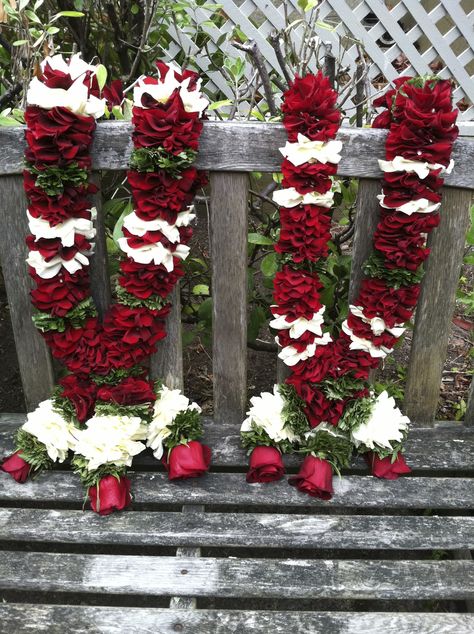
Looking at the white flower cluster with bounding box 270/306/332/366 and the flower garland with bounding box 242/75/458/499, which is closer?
the flower garland with bounding box 242/75/458/499

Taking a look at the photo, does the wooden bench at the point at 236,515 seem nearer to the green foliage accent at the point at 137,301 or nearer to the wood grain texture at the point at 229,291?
the wood grain texture at the point at 229,291

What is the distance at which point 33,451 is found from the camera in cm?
160

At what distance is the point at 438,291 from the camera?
1.62m

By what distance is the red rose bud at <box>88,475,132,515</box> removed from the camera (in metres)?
1.49

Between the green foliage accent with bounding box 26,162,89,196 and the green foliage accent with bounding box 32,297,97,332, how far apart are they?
0.30 m

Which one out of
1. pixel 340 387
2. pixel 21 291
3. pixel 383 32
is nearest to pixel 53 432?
pixel 21 291

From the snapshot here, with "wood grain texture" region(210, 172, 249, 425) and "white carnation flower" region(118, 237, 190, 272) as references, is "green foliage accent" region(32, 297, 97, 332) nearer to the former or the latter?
"white carnation flower" region(118, 237, 190, 272)

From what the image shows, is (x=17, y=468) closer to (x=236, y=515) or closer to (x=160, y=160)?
(x=236, y=515)

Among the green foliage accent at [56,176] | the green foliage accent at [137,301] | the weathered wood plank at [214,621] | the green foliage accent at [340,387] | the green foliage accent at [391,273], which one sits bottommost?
the weathered wood plank at [214,621]

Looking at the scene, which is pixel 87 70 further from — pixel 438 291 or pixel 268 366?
pixel 268 366

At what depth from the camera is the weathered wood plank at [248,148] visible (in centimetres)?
144

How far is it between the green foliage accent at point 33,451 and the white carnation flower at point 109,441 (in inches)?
4.3

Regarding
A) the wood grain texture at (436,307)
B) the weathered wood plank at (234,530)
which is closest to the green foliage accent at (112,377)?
the weathered wood plank at (234,530)

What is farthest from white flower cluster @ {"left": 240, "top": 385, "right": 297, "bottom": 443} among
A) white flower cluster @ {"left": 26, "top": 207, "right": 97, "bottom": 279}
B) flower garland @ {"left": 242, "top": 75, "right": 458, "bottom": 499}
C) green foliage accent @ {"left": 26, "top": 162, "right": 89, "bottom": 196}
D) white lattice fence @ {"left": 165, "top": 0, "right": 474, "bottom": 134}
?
white lattice fence @ {"left": 165, "top": 0, "right": 474, "bottom": 134}
